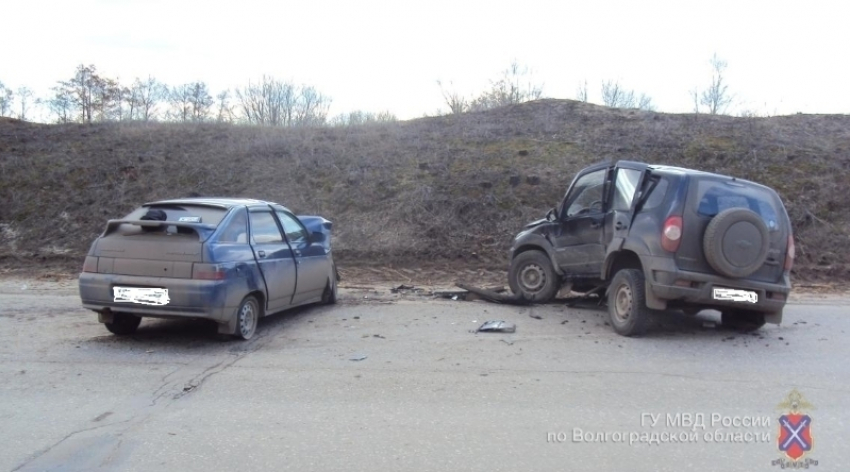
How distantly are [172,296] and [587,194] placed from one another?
5581 mm

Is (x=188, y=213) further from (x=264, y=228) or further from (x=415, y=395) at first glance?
(x=415, y=395)

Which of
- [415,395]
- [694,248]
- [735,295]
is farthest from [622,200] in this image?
[415,395]

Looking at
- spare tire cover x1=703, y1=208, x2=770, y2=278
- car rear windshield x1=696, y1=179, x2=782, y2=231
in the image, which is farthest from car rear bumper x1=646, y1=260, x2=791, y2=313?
car rear windshield x1=696, y1=179, x2=782, y2=231

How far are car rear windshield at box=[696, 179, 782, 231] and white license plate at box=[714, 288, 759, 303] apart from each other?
31.8 inches

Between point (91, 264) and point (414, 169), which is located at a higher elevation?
point (414, 169)

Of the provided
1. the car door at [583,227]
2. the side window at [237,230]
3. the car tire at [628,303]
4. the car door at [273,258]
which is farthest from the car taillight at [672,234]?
the side window at [237,230]

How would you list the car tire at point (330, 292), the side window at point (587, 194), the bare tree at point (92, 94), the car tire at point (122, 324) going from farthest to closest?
the bare tree at point (92, 94)
the car tire at point (330, 292)
the side window at point (587, 194)
the car tire at point (122, 324)

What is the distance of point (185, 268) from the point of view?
7.24 meters

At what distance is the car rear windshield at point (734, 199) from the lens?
303 inches

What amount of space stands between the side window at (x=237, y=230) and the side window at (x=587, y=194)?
4549 mm

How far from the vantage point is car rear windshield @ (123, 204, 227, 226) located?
7.71 meters

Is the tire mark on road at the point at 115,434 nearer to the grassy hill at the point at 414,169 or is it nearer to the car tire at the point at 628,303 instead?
the car tire at the point at 628,303

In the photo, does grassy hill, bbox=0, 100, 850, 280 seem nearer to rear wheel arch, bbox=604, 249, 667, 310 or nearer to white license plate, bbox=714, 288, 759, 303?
rear wheel arch, bbox=604, 249, 667, 310

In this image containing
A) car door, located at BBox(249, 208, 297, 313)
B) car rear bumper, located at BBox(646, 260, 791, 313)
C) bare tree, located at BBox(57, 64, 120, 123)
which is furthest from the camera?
bare tree, located at BBox(57, 64, 120, 123)
